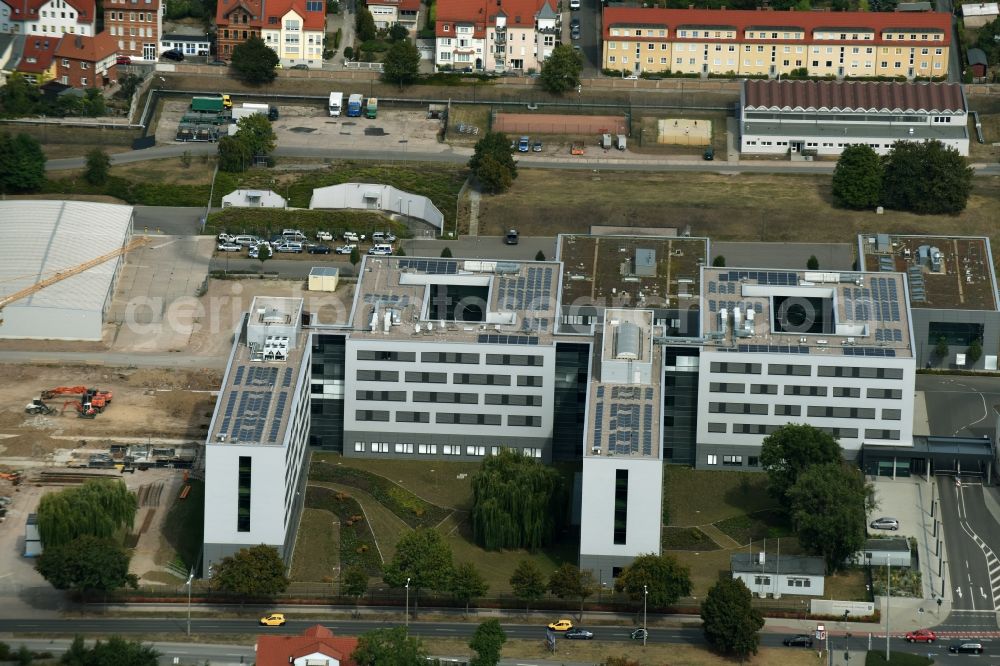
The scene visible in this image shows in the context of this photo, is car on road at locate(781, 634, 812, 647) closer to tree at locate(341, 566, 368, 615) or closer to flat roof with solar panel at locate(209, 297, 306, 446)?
tree at locate(341, 566, 368, 615)

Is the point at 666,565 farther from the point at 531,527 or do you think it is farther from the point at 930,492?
the point at 930,492

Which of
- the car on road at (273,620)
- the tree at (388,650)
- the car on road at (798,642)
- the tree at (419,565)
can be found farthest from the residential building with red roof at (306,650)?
the car on road at (798,642)

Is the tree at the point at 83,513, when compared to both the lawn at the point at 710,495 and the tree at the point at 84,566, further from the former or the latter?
the lawn at the point at 710,495

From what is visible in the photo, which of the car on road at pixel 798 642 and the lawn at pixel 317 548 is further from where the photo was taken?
the lawn at pixel 317 548

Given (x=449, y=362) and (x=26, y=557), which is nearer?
(x=26, y=557)

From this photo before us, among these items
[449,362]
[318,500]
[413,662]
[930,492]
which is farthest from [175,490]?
[930,492]

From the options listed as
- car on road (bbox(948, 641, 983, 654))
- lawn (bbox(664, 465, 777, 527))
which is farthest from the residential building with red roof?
car on road (bbox(948, 641, 983, 654))

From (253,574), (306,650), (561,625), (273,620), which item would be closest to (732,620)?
(561,625)
